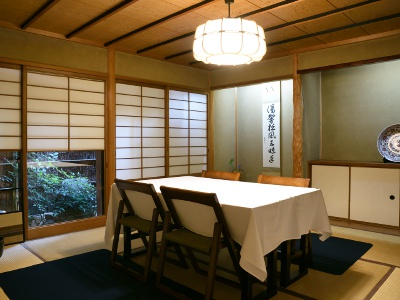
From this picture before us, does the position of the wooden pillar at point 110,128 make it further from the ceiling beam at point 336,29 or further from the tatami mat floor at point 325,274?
the ceiling beam at point 336,29

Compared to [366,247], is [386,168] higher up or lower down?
higher up

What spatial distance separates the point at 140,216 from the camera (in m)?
2.78

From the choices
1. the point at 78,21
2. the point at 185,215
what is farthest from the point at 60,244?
the point at 78,21

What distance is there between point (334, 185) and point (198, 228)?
277 cm

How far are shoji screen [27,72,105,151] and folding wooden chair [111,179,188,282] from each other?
152cm

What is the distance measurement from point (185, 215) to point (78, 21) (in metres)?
2.41

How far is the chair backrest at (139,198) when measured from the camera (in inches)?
96.1

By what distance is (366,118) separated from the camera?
15.4 feet

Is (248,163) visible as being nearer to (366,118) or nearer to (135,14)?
(366,118)

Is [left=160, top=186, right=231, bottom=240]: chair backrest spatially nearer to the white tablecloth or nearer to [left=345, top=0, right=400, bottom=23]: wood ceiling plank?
the white tablecloth

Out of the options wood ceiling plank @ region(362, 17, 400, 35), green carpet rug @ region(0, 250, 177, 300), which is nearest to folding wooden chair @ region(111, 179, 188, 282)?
green carpet rug @ region(0, 250, 177, 300)

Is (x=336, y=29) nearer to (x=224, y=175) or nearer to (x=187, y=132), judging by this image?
(x=224, y=175)

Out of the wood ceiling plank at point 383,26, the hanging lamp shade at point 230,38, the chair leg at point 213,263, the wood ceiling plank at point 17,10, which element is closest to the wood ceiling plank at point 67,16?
the wood ceiling plank at point 17,10

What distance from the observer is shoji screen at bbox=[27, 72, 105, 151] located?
3662 millimetres
